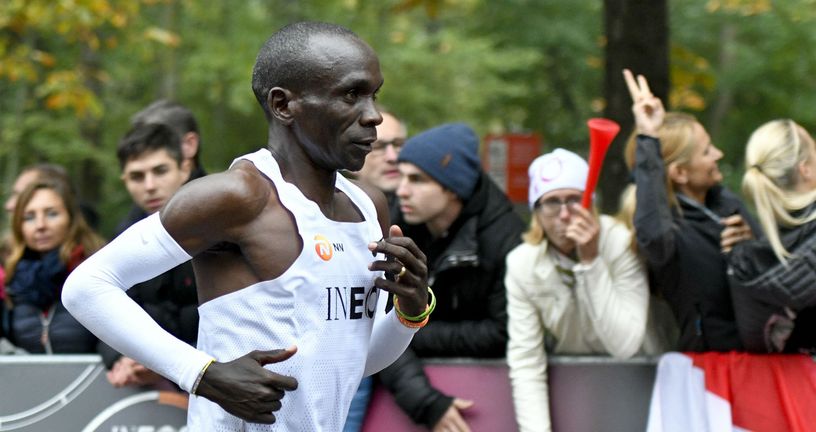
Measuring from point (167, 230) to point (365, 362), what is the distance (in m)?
0.70

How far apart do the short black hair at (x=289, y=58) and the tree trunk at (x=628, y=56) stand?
493 cm

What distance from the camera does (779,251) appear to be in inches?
186

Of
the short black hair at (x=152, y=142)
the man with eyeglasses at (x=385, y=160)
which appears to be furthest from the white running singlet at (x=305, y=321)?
the man with eyeglasses at (x=385, y=160)

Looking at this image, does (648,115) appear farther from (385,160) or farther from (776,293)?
(385,160)

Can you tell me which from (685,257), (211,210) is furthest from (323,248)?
(685,257)

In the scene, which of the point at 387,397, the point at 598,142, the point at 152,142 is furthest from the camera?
the point at 152,142

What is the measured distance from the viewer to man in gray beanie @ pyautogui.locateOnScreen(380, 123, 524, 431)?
5430mm

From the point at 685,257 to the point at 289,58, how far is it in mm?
2544

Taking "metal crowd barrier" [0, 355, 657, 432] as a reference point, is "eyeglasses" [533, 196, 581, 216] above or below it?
above

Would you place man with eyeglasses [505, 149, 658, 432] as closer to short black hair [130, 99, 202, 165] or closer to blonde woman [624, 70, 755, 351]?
blonde woman [624, 70, 755, 351]

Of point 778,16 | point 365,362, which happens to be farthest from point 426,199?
point 778,16

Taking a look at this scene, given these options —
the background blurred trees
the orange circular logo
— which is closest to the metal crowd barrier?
the orange circular logo

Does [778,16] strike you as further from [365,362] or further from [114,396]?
[365,362]

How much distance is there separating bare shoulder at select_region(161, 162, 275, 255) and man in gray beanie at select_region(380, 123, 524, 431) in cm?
253
